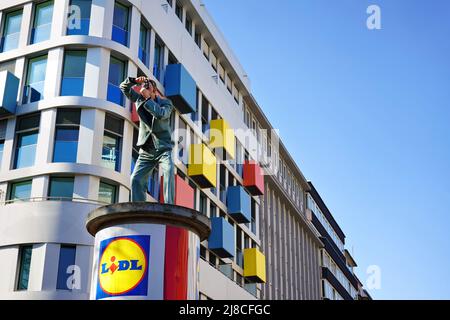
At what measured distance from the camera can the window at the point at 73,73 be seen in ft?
102

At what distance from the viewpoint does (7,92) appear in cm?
3091

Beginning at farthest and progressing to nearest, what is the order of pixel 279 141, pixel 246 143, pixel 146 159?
pixel 279 141 < pixel 246 143 < pixel 146 159

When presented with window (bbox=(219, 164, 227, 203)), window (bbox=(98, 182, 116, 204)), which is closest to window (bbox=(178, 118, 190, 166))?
window (bbox=(219, 164, 227, 203))

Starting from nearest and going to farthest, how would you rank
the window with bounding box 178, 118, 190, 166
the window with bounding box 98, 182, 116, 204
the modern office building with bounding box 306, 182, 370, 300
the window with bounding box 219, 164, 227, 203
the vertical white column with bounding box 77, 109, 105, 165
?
the vertical white column with bounding box 77, 109, 105, 165 < the window with bounding box 98, 182, 116, 204 < the window with bounding box 178, 118, 190, 166 < the window with bounding box 219, 164, 227, 203 < the modern office building with bounding box 306, 182, 370, 300

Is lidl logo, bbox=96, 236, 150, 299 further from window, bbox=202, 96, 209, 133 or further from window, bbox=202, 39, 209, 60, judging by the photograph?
window, bbox=202, 39, 209, 60

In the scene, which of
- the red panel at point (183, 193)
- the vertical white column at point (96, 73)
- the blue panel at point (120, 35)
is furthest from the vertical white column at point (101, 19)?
the red panel at point (183, 193)

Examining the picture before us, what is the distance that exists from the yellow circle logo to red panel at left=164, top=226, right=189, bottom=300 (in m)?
0.47

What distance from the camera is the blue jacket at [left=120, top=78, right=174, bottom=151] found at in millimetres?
15359

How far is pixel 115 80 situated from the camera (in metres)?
32.2

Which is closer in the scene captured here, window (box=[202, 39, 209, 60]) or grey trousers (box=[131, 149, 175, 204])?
grey trousers (box=[131, 149, 175, 204])

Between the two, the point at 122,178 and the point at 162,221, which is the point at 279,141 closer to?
the point at 122,178

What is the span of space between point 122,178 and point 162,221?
16766 mm
